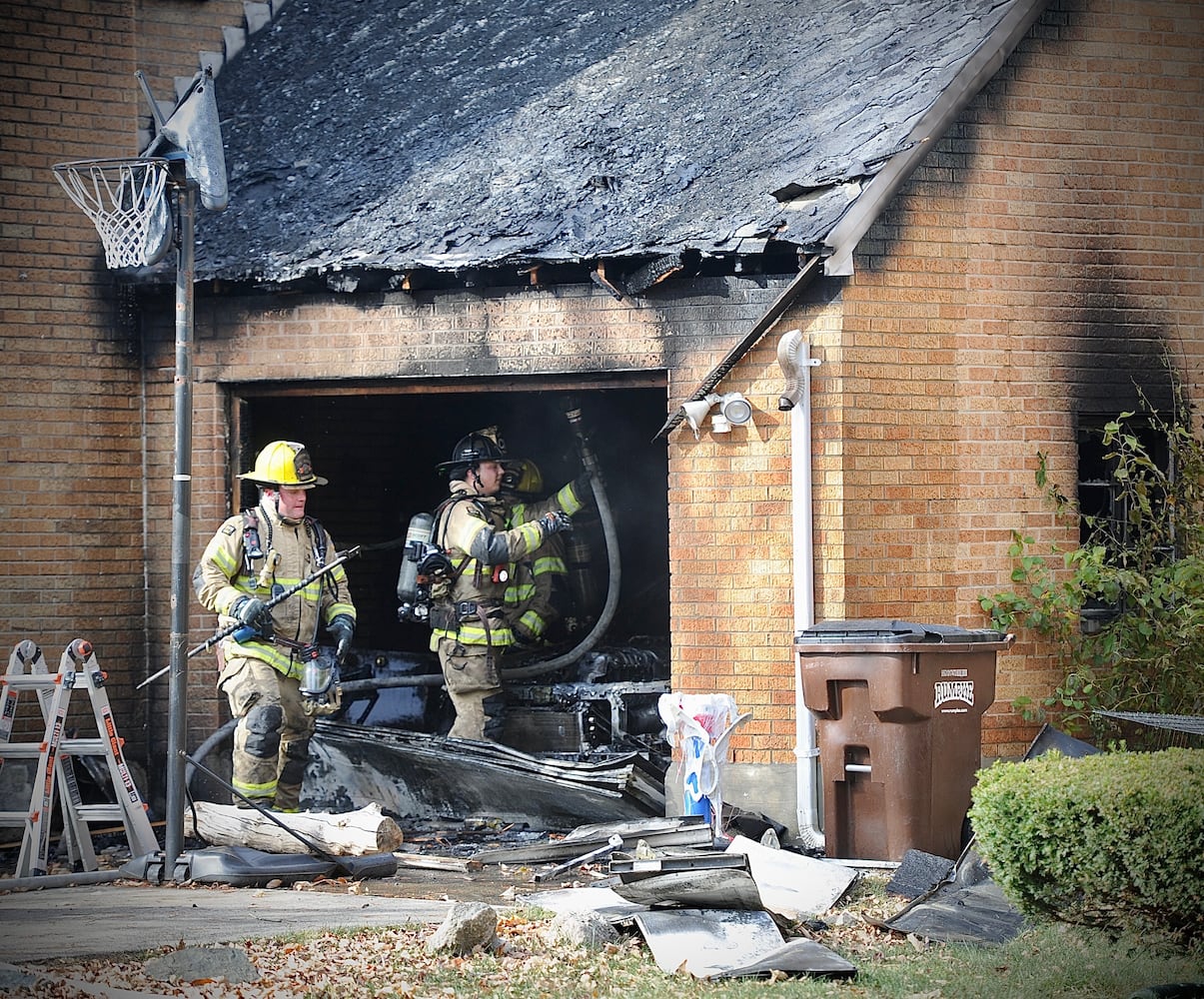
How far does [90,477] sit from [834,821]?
5.47 meters

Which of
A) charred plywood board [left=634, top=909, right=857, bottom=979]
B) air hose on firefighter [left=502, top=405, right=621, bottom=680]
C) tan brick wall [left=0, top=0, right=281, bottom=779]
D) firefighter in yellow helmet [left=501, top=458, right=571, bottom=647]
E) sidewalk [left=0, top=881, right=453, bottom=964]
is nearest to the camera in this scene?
charred plywood board [left=634, top=909, right=857, bottom=979]

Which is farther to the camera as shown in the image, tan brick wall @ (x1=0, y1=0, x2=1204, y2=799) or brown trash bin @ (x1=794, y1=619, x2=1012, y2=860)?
tan brick wall @ (x1=0, y1=0, x2=1204, y2=799)

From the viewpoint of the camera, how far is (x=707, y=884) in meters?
6.44

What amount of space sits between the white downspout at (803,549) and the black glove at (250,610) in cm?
315

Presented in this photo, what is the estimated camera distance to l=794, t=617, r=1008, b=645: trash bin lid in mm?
7672

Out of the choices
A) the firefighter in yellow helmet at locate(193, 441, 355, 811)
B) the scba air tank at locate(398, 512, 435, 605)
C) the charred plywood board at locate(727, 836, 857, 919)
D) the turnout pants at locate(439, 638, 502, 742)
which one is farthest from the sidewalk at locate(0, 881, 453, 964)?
the scba air tank at locate(398, 512, 435, 605)

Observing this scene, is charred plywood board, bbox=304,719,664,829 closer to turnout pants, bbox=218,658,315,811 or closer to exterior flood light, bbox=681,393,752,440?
turnout pants, bbox=218,658,315,811

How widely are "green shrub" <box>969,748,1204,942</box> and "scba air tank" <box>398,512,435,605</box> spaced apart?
508cm

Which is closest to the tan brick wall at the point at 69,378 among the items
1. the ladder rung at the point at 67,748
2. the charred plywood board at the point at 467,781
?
the charred plywood board at the point at 467,781

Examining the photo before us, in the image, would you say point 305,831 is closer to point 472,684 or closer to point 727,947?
point 472,684

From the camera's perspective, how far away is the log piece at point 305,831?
26.6ft

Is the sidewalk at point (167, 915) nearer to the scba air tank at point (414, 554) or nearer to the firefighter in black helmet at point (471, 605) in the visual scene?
the firefighter in black helmet at point (471, 605)

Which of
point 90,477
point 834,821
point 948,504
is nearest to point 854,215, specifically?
point 948,504

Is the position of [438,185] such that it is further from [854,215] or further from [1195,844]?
[1195,844]
